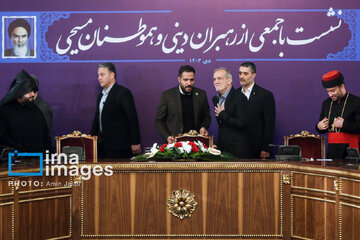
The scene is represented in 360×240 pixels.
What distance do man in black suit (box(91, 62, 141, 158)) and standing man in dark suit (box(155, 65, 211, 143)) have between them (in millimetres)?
332

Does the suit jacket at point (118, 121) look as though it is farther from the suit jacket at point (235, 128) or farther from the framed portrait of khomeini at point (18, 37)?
the framed portrait of khomeini at point (18, 37)

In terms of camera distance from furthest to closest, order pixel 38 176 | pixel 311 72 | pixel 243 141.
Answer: pixel 311 72 < pixel 243 141 < pixel 38 176

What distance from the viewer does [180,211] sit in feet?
15.6

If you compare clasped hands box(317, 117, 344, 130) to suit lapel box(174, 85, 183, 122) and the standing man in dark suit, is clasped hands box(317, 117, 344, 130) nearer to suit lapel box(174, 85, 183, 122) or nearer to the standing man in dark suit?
the standing man in dark suit

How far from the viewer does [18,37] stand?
24.6 feet

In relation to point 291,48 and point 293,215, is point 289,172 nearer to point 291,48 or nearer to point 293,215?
point 293,215

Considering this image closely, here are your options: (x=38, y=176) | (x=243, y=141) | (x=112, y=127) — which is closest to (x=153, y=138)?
(x=112, y=127)

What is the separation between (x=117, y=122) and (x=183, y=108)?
33.0 inches

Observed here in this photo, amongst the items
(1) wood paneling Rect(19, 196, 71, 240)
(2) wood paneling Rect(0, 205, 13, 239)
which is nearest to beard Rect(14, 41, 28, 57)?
(1) wood paneling Rect(19, 196, 71, 240)

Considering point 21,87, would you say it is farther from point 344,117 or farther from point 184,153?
point 344,117

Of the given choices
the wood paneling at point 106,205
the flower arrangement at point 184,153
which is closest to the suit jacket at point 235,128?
the flower arrangement at point 184,153

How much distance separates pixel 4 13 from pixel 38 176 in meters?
3.72

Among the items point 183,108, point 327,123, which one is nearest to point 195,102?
point 183,108

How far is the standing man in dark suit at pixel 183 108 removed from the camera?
22.4 ft
